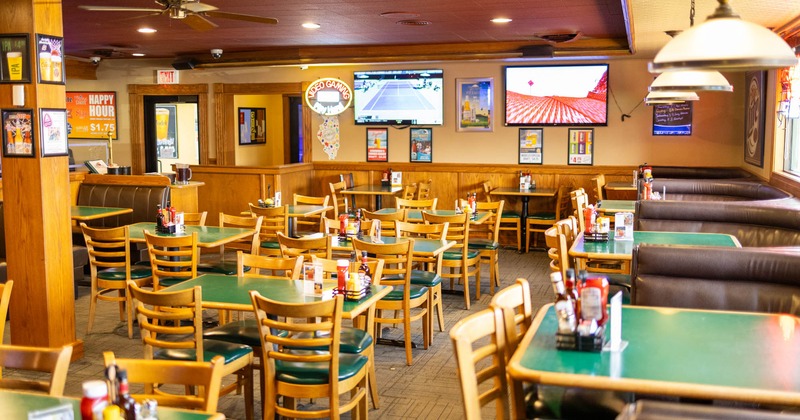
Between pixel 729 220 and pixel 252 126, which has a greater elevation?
pixel 252 126

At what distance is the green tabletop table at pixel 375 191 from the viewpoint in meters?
10.8

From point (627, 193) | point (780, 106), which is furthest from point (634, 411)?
point (627, 193)

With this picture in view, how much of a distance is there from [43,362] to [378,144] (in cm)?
910

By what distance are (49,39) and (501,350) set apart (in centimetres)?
398

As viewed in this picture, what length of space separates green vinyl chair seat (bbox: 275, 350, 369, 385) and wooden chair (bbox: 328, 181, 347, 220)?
6.79 metres

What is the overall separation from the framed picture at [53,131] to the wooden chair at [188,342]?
182 cm

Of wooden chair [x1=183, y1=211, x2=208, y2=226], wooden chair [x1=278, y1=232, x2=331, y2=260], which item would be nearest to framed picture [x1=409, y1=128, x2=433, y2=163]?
wooden chair [x1=183, y1=211, x2=208, y2=226]

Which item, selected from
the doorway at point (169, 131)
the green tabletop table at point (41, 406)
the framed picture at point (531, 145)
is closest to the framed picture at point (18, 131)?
the green tabletop table at point (41, 406)

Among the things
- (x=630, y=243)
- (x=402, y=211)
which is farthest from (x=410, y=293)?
(x=402, y=211)

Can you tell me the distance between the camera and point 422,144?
1147 cm

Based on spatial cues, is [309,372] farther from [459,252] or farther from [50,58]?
[459,252]

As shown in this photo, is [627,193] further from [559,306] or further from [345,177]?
[559,306]

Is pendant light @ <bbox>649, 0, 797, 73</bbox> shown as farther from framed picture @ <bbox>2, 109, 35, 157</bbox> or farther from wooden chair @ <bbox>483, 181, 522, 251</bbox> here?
wooden chair @ <bbox>483, 181, 522, 251</bbox>

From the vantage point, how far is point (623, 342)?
10.3ft
